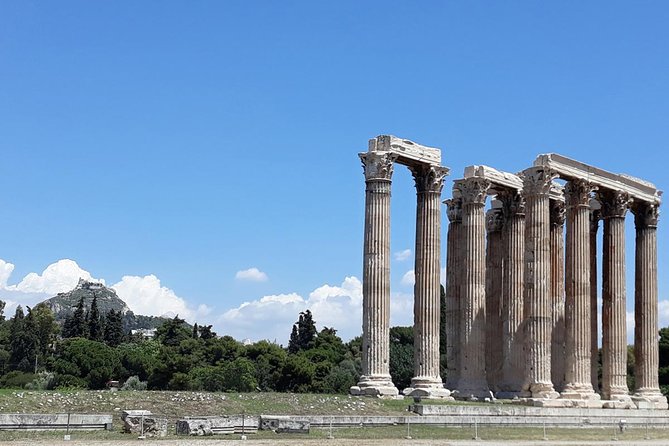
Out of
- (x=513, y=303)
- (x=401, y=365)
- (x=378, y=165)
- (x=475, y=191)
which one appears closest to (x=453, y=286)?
(x=513, y=303)

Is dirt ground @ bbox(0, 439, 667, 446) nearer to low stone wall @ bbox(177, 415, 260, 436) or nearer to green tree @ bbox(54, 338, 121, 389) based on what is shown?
low stone wall @ bbox(177, 415, 260, 436)

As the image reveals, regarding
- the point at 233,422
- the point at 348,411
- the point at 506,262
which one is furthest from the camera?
the point at 506,262

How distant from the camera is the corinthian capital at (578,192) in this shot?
192 feet

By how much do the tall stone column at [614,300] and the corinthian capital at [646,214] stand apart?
8.84 feet

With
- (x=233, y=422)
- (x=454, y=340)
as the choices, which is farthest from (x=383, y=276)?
(x=233, y=422)

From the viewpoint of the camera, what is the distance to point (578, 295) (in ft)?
189

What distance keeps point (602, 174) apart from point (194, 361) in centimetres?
6202

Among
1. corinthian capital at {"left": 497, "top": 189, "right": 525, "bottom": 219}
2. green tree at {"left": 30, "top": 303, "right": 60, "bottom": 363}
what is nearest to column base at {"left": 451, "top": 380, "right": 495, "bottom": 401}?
corinthian capital at {"left": 497, "top": 189, "right": 525, "bottom": 219}

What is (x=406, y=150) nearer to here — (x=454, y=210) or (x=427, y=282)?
(x=427, y=282)

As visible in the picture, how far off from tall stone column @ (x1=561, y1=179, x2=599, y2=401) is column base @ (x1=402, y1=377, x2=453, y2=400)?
8688 millimetres

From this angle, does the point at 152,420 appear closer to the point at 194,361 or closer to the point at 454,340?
the point at 454,340

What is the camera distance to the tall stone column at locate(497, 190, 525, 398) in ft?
186

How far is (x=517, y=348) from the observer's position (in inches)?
2239

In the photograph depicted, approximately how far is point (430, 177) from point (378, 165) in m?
4.29
